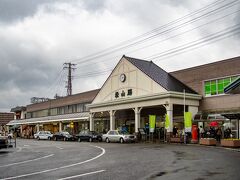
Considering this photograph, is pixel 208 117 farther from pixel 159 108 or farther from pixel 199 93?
pixel 159 108

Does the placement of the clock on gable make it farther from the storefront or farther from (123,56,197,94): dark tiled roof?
the storefront

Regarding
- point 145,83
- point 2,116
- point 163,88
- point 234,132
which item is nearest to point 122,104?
point 145,83

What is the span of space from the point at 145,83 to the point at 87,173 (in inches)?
1103

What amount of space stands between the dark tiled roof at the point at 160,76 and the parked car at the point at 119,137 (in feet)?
21.6

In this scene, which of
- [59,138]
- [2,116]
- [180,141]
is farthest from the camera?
[2,116]

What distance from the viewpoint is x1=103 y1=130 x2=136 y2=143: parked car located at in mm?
37594

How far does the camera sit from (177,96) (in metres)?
36.8

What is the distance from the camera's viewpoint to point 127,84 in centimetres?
4303

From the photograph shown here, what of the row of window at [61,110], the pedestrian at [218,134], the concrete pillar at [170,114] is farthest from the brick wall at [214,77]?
the row of window at [61,110]

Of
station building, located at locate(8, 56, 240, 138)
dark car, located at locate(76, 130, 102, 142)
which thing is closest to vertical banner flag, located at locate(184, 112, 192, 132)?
station building, located at locate(8, 56, 240, 138)

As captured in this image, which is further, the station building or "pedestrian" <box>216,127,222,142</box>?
the station building

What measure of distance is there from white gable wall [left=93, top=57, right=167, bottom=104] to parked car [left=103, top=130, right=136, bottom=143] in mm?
5191

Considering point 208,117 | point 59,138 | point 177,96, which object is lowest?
point 59,138

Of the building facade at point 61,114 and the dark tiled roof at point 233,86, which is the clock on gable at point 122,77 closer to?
the building facade at point 61,114
